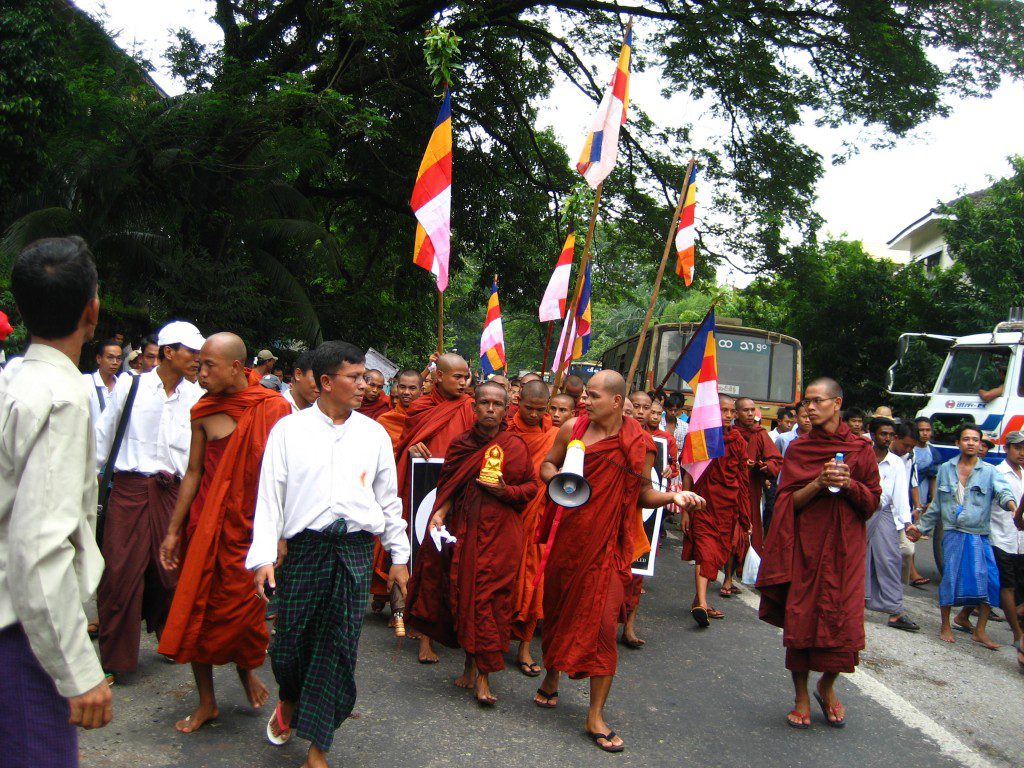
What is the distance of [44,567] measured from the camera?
2.03 m

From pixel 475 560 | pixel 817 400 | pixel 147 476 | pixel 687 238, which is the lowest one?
pixel 475 560

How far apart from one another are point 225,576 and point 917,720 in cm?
399

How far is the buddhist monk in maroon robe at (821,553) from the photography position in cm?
503

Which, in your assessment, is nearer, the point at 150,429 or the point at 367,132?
the point at 150,429

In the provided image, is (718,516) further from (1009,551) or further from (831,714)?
(831,714)

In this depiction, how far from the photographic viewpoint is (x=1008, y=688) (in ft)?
20.8

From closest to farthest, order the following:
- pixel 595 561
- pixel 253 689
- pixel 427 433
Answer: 1. pixel 253 689
2. pixel 595 561
3. pixel 427 433

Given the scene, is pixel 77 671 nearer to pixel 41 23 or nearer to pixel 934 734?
pixel 934 734

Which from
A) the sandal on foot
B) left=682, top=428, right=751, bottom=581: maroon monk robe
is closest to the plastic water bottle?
the sandal on foot

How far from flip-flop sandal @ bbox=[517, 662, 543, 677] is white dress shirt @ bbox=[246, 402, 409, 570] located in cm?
225

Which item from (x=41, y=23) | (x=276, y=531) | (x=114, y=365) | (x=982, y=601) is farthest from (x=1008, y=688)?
(x=41, y=23)

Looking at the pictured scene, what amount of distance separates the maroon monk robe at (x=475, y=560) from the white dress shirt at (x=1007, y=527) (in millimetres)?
4327

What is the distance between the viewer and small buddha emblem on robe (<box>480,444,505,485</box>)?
537 cm

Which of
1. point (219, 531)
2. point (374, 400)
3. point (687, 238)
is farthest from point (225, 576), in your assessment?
point (687, 238)
